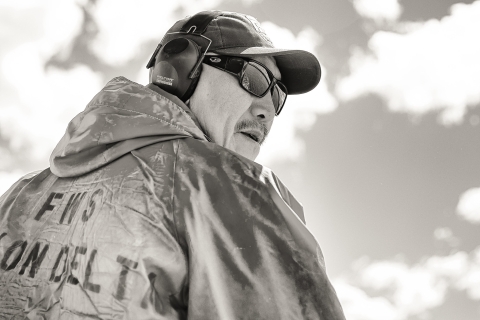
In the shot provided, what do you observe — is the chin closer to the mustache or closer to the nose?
the mustache

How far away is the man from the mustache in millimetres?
872

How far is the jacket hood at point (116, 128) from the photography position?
1.98 meters

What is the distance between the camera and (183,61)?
2854 mm

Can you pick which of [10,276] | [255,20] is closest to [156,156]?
[10,276]

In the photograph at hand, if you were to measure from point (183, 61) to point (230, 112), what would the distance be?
40 centimetres

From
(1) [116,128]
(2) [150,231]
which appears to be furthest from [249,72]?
(2) [150,231]

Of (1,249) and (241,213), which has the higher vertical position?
(241,213)

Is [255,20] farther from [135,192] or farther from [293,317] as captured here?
[293,317]

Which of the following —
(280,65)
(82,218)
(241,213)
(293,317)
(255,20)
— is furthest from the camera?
(280,65)

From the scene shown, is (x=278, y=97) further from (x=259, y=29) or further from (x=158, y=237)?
(x=158, y=237)

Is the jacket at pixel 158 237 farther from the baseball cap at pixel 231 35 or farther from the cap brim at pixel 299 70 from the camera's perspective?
the cap brim at pixel 299 70

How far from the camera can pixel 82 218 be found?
75.2 inches

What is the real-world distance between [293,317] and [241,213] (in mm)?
394

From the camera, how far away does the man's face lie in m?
2.79
